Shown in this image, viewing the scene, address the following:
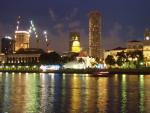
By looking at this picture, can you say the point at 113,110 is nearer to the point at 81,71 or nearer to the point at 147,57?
the point at 81,71

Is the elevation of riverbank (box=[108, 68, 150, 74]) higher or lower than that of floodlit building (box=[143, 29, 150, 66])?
lower

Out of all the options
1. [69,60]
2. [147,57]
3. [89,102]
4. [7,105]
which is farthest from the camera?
[69,60]

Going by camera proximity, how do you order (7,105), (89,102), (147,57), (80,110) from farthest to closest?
(147,57), (89,102), (7,105), (80,110)

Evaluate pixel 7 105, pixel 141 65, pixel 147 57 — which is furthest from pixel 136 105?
pixel 147 57

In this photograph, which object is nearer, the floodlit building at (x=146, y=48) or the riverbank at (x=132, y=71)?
the riverbank at (x=132, y=71)

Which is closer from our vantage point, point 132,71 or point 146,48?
point 132,71

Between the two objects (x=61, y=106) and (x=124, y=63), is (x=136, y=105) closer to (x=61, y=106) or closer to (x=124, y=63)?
(x=61, y=106)

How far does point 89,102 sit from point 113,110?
5.43 metres

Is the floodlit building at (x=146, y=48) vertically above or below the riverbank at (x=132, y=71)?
above

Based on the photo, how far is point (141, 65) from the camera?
161000mm

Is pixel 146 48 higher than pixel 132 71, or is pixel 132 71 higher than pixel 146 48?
pixel 146 48

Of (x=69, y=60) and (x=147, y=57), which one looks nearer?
(x=147, y=57)

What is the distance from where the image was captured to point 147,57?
176 meters

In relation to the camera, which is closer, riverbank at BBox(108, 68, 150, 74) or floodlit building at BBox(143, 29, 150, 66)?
riverbank at BBox(108, 68, 150, 74)
